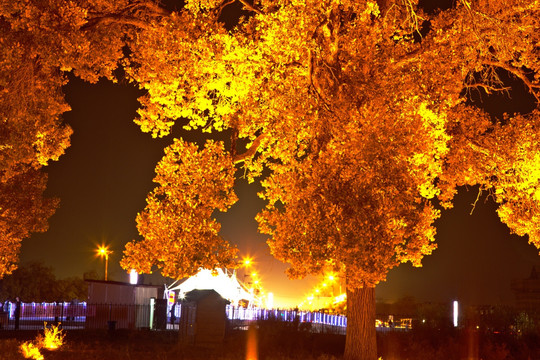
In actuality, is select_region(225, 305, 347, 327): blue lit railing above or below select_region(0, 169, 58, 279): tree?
below

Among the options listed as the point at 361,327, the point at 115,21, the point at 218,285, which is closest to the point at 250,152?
the point at 115,21

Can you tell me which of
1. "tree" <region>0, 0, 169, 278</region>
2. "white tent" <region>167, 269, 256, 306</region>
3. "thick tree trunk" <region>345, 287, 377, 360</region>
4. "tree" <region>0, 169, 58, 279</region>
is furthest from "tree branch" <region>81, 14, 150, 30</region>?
"white tent" <region>167, 269, 256, 306</region>

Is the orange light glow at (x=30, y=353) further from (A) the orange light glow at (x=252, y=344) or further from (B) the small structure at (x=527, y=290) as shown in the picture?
(B) the small structure at (x=527, y=290)

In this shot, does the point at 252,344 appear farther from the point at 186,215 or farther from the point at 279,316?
the point at 186,215

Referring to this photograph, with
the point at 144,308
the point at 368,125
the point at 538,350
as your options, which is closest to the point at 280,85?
the point at 368,125

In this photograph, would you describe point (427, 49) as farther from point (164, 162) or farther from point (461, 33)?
point (164, 162)

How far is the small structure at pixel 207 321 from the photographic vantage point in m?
24.8

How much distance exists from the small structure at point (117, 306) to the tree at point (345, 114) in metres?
17.1

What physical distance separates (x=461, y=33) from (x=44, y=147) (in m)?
11.5

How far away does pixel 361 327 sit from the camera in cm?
2022

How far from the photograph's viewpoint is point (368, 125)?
1672cm

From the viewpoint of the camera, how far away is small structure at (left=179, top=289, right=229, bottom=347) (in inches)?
978

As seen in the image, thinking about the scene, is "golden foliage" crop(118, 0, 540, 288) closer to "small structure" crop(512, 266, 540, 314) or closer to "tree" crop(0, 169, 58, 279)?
"tree" crop(0, 169, 58, 279)

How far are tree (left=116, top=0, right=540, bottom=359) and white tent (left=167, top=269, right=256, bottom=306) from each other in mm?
22029
